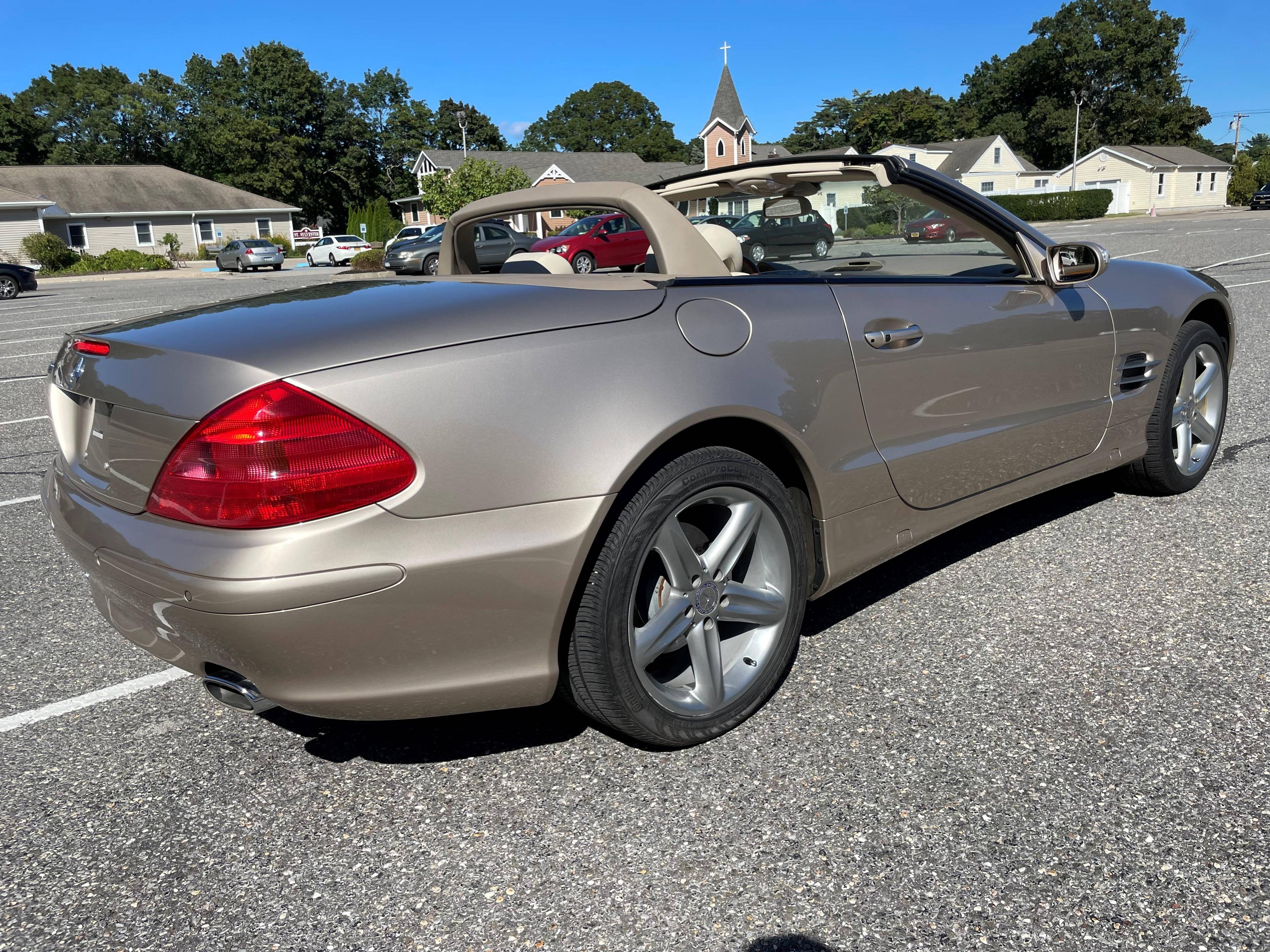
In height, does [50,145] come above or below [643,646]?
above

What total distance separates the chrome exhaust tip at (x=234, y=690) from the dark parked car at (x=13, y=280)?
27.2 metres

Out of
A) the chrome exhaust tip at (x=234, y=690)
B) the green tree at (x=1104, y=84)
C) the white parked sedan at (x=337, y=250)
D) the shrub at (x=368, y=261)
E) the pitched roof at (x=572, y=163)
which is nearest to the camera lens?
the chrome exhaust tip at (x=234, y=690)

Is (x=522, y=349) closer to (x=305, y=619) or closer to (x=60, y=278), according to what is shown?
(x=305, y=619)

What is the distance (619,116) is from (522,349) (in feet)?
435

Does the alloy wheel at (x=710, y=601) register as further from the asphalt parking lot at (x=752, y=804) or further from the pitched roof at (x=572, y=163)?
the pitched roof at (x=572, y=163)

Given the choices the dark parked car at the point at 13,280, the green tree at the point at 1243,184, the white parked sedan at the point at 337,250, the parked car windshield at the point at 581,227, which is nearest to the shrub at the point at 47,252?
the white parked sedan at the point at 337,250

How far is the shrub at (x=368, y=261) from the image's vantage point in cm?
3562

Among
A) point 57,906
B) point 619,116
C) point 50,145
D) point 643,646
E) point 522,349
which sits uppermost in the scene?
point 619,116

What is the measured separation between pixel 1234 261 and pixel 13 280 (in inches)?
1098

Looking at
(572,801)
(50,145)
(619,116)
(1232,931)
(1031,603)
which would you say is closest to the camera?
(1232,931)

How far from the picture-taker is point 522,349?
211 centimetres

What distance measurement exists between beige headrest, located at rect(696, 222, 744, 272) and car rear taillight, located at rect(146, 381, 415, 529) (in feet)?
4.84

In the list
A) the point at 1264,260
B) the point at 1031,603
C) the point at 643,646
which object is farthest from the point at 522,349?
the point at 1264,260

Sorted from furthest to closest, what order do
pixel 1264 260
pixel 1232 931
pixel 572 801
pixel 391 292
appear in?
pixel 1264 260
pixel 391 292
pixel 572 801
pixel 1232 931
